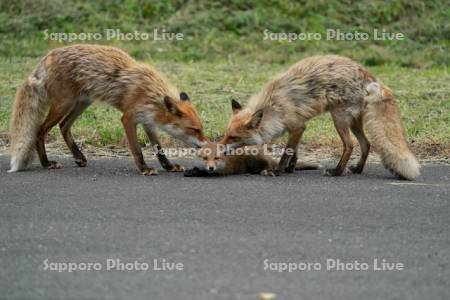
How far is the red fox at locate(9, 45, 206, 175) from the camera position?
9977 millimetres

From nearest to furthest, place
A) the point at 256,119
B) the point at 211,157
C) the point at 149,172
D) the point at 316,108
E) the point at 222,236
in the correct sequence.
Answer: the point at 222,236
the point at 211,157
the point at 149,172
the point at 256,119
the point at 316,108

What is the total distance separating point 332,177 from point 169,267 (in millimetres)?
4302

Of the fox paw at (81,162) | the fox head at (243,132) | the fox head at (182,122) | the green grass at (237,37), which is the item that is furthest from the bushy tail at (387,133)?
the green grass at (237,37)

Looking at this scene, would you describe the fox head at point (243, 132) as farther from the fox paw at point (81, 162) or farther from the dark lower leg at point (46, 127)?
the dark lower leg at point (46, 127)

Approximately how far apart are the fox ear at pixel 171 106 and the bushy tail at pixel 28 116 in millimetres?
1503

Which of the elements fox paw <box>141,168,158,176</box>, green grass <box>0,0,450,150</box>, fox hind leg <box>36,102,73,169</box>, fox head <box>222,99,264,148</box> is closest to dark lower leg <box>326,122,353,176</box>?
fox head <box>222,99,264,148</box>

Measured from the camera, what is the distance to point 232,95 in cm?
1445

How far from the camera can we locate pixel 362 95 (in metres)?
10.2

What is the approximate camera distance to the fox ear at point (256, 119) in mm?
9959

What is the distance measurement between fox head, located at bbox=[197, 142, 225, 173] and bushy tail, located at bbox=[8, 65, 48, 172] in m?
2.02

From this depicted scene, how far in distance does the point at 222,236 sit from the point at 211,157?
2914mm

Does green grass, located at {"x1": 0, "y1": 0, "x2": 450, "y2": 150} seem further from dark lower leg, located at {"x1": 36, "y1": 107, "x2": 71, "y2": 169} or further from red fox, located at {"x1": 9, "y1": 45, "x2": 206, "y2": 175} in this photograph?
dark lower leg, located at {"x1": 36, "y1": 107, "x2": 71, "y2": 169}

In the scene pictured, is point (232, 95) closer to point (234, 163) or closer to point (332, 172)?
point (234, 163)

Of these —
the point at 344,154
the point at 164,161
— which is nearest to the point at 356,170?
the point at 344,154
